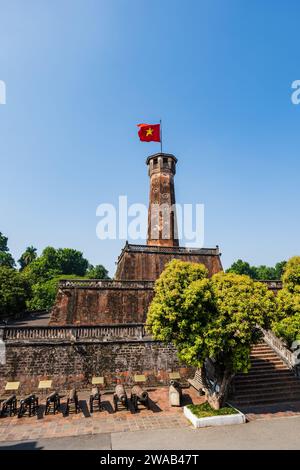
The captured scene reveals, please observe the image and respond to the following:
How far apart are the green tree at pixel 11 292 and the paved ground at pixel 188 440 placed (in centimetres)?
2211

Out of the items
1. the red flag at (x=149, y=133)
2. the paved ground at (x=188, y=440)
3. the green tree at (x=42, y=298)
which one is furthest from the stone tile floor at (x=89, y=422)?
the green tree at (x=42, y=298)

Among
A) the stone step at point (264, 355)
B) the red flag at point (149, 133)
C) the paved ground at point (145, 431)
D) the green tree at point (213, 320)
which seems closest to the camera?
the paved ground at point (145, 431)

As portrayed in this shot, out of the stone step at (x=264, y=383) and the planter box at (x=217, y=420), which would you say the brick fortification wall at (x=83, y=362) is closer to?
the stone step at (x=264, y=383)

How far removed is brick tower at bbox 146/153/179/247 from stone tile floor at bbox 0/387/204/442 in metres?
20.5

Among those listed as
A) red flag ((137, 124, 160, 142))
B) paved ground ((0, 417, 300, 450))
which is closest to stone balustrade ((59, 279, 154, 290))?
paved ground ((0, 417, 300, 450))

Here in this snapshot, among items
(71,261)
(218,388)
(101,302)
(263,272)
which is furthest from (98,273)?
(218,388)

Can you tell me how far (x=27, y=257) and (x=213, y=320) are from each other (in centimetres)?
7075

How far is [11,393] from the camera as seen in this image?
49.7ft

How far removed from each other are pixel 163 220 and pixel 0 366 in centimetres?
2261

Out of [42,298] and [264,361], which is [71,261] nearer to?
[42,298]

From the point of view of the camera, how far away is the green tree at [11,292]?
3017cm

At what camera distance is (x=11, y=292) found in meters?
30.9

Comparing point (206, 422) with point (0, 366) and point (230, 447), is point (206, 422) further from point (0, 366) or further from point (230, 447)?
point (0, 366)
